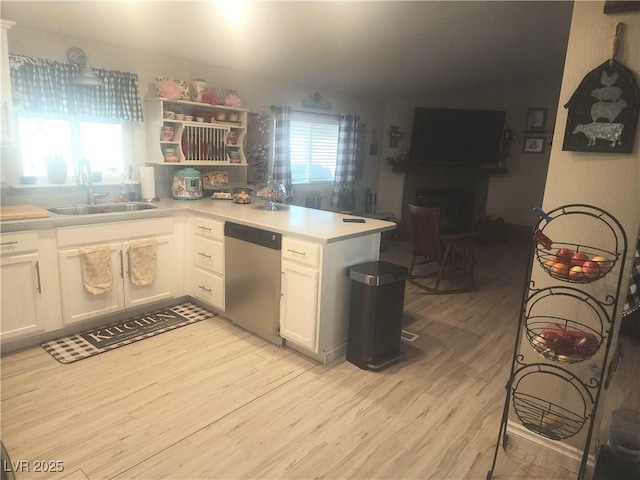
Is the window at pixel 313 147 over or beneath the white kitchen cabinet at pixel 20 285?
over

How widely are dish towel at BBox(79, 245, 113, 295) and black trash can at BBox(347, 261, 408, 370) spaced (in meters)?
1.76

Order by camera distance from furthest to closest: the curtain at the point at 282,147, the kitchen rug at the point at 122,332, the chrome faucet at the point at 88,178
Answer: the curtain at the point at 282,147 < the chrome faucet at the point at 88,178 < the kitchen rug at the point at 122,332

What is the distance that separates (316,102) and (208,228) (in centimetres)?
283

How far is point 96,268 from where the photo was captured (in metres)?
2.82

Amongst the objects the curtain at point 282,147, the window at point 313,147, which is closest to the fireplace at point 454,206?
the window at point 313,147

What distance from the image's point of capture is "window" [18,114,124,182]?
2998 mm

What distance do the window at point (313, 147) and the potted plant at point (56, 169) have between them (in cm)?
271

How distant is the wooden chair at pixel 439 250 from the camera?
3.98 meters

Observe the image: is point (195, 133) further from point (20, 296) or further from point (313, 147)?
point (313, 147)

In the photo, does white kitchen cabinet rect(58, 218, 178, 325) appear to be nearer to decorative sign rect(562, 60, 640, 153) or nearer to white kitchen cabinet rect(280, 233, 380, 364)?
white kitchen cabinet rect(280, 233, 380, 364)

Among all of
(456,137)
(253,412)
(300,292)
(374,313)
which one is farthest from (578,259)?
(456,137)

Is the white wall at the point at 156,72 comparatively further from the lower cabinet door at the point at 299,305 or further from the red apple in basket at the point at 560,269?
the red apple in basket at the point at 560,269

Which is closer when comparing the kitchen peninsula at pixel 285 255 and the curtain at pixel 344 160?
the kitchen peninsula at pixel 285 255

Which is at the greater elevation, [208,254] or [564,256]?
[564,256]
